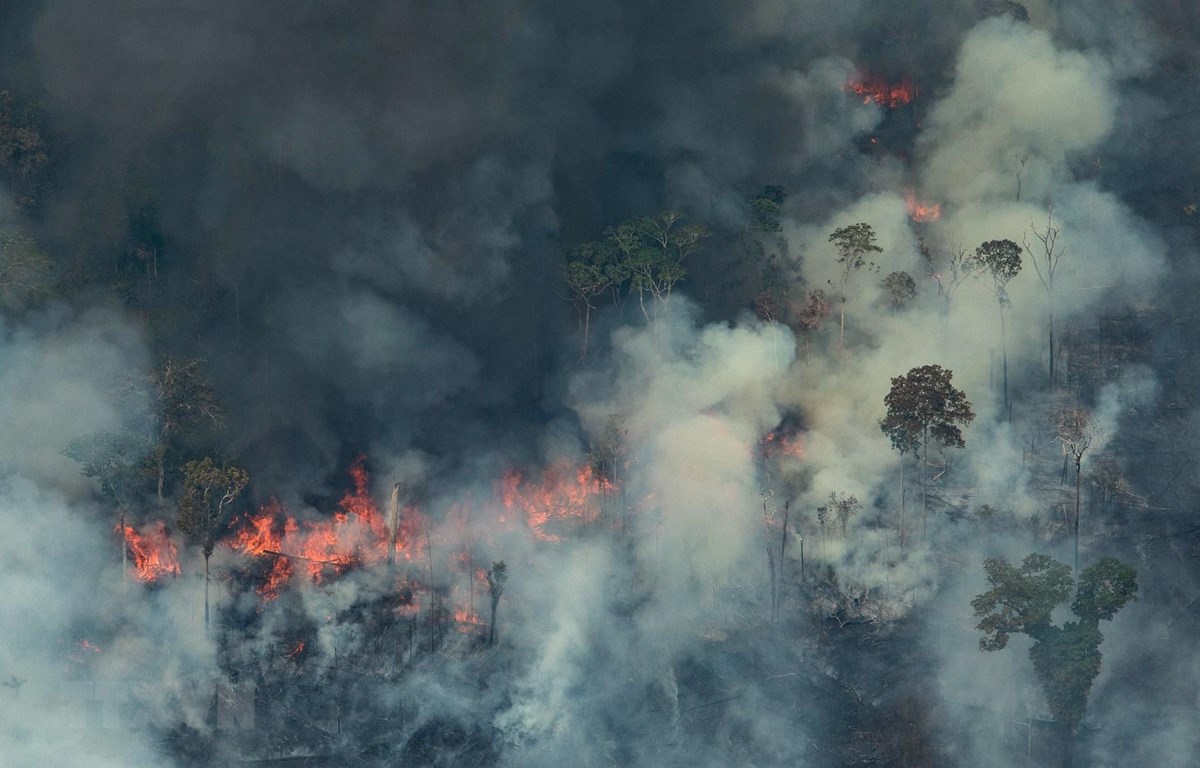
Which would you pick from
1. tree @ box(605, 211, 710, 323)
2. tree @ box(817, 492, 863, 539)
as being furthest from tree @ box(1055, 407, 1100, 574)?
tree @ box(605, 211, 710, 323)

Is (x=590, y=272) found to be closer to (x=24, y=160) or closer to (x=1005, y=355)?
(x=1005, y=355)

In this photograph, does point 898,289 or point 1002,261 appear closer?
point 1002,261

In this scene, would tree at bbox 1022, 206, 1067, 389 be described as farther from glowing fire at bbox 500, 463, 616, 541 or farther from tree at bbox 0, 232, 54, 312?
tree at bbox 0, 232, 54, 312

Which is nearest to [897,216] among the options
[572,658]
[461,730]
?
[572,658]

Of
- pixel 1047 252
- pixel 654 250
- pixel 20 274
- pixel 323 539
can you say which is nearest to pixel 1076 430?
pixel 1047 252

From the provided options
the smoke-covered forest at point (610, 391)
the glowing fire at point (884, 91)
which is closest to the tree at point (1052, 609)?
the smoke-covered forest at point (610, 391)

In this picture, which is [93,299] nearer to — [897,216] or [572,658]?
[572,658]
